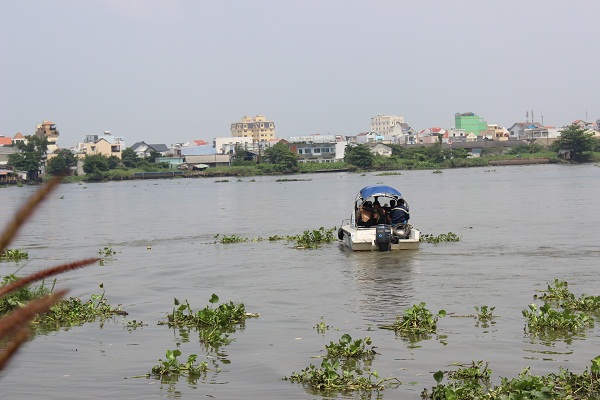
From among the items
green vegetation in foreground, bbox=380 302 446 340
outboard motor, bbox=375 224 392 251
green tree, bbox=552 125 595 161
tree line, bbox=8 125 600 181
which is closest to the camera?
green vegetation in foreground, bbox=380 302 446 340

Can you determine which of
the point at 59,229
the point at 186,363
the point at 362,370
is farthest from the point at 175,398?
the point at 59,229

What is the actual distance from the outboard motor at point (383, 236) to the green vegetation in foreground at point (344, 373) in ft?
39.7

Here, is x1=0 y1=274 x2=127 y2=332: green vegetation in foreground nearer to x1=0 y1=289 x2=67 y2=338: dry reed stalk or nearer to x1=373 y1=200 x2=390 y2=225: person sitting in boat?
x1=373 y1=200 x2=390 y2=225: person sitting in boat

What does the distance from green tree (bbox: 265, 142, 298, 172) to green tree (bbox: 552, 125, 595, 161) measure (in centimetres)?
4691

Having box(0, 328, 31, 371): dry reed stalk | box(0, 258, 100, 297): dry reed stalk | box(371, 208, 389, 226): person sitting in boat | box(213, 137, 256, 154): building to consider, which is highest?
box(213, 137, 256, 154): building

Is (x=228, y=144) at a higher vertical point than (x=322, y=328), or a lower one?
higher

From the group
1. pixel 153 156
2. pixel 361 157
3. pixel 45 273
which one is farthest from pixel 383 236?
pixel 153 156

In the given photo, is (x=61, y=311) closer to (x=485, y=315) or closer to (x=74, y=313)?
(x=74, y=313)

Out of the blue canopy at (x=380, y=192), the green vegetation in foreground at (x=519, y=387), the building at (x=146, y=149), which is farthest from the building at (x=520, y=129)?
the green vegetation in foreground at (x=519, y=387)

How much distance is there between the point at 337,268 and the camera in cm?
2297

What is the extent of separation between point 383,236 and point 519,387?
50.5 feet

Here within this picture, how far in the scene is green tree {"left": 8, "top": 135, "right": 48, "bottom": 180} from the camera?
133 meters

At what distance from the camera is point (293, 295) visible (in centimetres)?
1869

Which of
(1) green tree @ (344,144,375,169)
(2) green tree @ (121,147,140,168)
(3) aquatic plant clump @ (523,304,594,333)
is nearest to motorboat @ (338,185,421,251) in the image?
(3) aquatic plant clump @ (523,304,594,333)
